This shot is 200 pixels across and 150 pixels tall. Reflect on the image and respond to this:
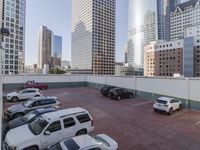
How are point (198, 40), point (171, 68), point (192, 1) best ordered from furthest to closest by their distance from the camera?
point (192, 1) → point (171, 68) → point (198, 40)

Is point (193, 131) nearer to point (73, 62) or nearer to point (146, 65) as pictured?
point (146, 65)

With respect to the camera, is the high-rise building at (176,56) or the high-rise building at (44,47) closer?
the high-rise building at (176,56)

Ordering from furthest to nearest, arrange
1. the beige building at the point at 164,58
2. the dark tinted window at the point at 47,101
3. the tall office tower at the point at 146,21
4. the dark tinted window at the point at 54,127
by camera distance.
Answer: the tall office tower at the point at 146,21 < the beige building at the point at 164,58 < the dark tinted window at the point at 47,101 < the dark tinted window at the point at 54,127

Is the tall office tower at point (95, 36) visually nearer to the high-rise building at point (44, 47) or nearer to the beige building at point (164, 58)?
the high-rise building at point (44, 47)

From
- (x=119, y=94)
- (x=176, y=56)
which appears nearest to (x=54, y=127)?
(x=119, y=94)

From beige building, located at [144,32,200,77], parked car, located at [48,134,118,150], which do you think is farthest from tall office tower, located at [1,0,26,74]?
parked car, located at [48,134,118,150]

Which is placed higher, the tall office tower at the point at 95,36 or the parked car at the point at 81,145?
the tall office tower at the point at 95,36

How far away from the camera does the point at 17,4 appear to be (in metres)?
114

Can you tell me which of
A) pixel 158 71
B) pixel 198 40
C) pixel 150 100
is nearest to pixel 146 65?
pixel 158 71

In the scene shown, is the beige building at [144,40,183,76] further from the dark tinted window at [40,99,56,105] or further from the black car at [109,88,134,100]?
the dark tinted window at [40,99,56,105]

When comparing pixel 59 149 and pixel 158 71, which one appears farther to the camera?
pixel 158 71

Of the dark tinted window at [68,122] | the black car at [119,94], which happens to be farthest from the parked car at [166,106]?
the dark tinted window at [68,122]

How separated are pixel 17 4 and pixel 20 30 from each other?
16.1 metres

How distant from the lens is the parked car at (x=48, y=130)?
27.0 feet
